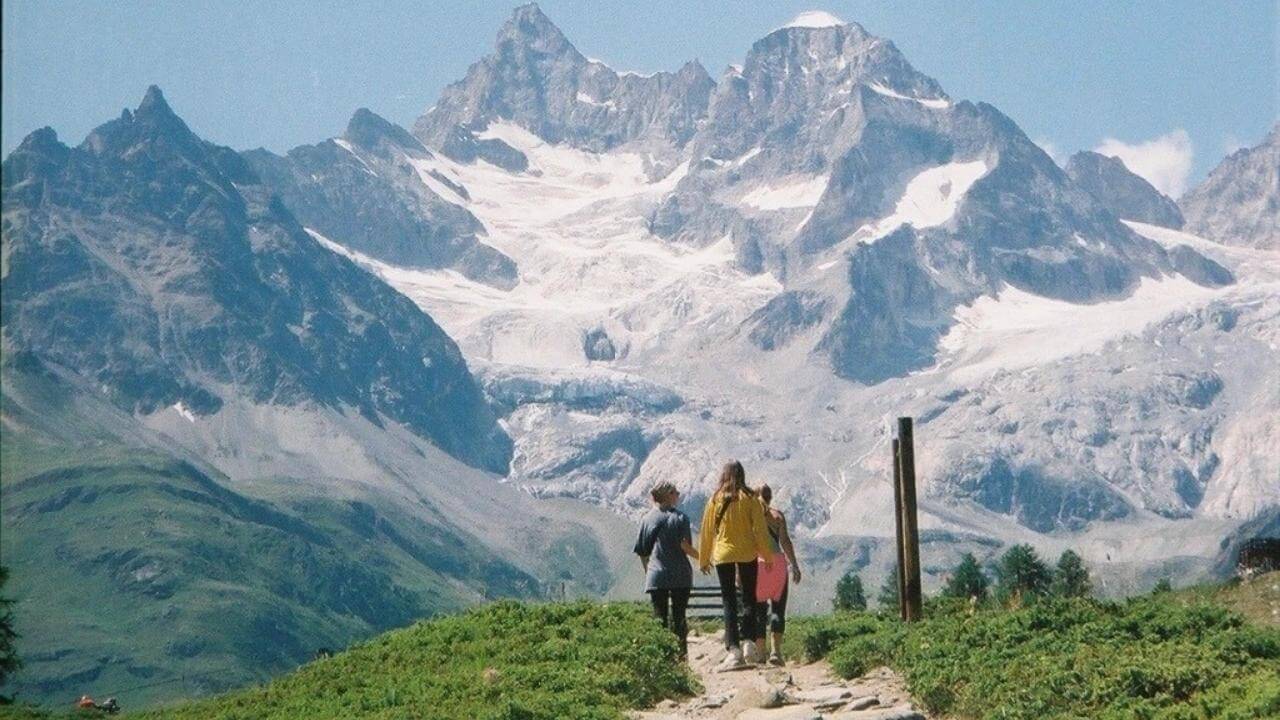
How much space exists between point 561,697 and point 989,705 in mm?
6583

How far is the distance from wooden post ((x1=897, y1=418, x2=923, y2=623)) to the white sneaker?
365 cm

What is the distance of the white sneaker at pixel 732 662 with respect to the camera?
30047 mm

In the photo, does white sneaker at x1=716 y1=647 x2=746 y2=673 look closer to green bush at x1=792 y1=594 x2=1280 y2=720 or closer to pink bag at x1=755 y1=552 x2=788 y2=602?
pink bag at x1=755 y1=552 x2=788 y2=602

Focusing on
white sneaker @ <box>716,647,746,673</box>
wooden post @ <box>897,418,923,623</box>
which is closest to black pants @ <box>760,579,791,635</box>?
white sneaker @ <box>716,647,746,673</box>

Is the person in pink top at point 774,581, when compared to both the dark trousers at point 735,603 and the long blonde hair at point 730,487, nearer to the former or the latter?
the dark trousers at point 735,603

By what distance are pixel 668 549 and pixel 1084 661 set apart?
834 cm

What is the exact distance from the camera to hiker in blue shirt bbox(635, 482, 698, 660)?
29.8 m

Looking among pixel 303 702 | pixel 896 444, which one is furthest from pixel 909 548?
pixel 303 702

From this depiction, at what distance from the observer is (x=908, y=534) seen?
1254 inches

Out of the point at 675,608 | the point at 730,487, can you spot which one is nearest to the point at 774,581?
the point at 675,608

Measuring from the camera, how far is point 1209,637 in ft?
83.1

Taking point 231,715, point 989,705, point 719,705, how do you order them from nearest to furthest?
1. point 989,705
2. point 719,705
3. point 231,715

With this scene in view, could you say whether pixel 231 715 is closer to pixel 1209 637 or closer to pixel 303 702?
pixel 303 702

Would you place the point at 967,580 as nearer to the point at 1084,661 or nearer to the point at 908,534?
the point at 908,534
